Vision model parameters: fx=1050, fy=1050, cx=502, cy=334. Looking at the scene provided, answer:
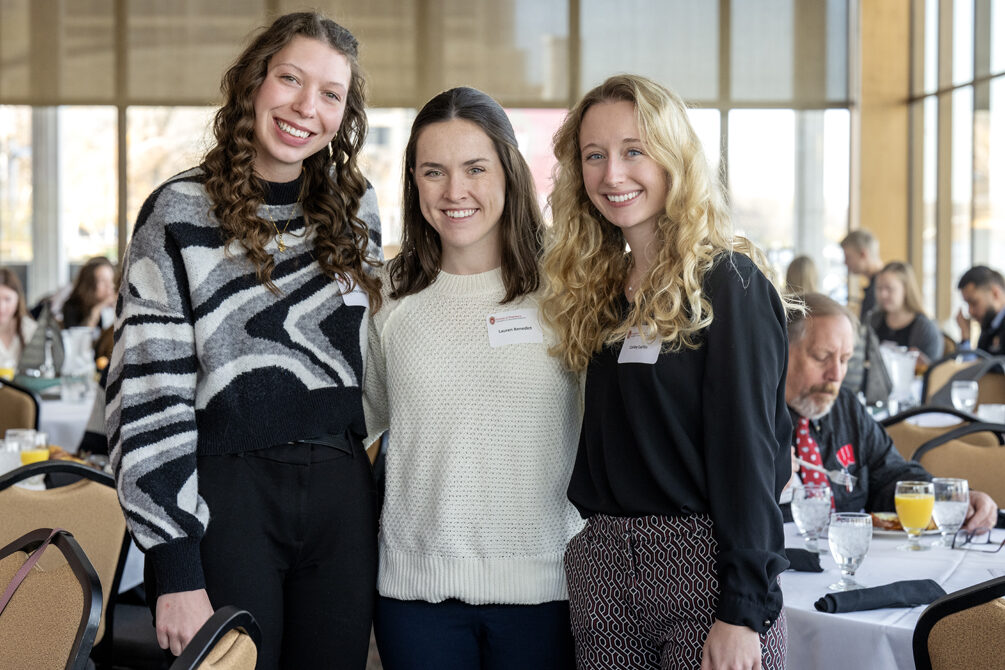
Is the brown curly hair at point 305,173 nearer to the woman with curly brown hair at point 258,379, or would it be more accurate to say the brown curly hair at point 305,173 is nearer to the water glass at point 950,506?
the woman with curly brown hair at point 258,379

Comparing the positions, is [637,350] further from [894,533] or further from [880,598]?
[894,533]

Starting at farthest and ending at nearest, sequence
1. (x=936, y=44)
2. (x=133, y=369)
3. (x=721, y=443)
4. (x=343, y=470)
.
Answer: (x=936, y=44) < (x=343, y=470) < (x=133, y=369) < (x=721, y=443)

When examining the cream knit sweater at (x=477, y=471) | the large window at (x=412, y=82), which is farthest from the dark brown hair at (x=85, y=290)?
the cream knit sweater at (x=477, y=471)

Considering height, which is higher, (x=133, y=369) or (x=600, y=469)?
(x=133, y=369)

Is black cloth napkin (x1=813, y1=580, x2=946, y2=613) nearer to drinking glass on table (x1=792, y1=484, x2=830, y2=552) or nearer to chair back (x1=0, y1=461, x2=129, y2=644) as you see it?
drinking glass on table (x1=792, y1=484, x2=830, y2=552)

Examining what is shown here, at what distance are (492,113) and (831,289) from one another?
384 inches

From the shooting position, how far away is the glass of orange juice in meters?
2.41

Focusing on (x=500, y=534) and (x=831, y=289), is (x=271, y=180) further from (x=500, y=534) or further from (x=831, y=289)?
(x=831, y=289)

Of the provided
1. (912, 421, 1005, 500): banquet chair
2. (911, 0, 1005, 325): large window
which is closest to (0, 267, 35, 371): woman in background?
(912, 421, 1005, 500): banquet chair

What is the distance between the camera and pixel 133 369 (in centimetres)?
170

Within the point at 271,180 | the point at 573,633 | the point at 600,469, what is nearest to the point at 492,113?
the point at 271,180

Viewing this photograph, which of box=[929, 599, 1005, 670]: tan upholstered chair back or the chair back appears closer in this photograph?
box=[929, 599, 1005, 670]: tan upholstered chair back

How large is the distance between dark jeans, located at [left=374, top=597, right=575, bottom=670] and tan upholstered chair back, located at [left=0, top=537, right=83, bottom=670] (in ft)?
1.71

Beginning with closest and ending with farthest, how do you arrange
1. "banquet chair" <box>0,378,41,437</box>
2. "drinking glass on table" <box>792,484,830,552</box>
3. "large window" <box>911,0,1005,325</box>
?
"drinking glass on table" <box>792,484,830,552</box> < "banquet chair" <box>0,378,41,437</box> < "large window" <box>911,0,1005,325</box>
